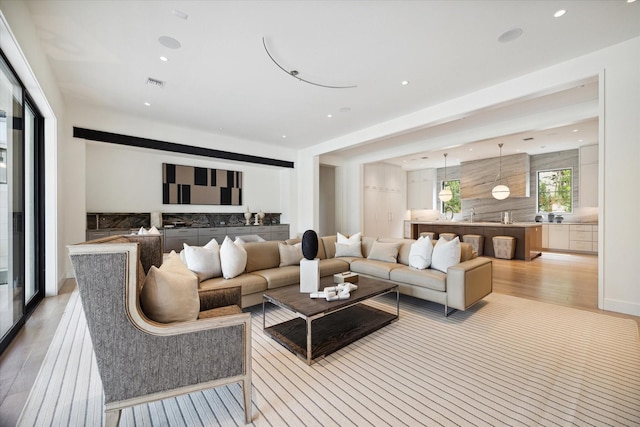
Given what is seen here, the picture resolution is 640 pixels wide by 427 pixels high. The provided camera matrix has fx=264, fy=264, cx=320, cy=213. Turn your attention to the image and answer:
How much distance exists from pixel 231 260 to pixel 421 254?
2.42 meters

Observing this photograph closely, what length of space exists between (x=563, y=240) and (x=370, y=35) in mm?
8433

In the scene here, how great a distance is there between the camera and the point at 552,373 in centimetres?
194

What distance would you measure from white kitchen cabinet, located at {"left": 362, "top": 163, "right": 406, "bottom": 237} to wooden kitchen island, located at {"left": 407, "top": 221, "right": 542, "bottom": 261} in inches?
47.8

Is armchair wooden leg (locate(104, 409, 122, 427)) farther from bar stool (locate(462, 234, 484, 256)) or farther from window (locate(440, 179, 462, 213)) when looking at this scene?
window (locate(440, 179, 462, 213))

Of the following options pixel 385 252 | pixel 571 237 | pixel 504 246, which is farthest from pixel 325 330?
pixel 571 237

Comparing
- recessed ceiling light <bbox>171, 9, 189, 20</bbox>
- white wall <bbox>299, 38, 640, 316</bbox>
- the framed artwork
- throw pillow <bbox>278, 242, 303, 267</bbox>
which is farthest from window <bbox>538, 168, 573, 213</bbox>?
recessed ceiling light <bbox>171, 9, 189, 20</bbox>

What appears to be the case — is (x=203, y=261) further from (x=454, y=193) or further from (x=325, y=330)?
(x=454, y=193)

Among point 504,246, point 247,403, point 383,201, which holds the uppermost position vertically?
point 383,201

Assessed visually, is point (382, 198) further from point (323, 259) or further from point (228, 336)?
point (228, 336)

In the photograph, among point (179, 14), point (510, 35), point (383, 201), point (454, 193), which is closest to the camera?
point (179, 14)

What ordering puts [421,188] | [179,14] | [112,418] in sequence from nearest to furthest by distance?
1. [112,418]
2. [179,14]
3. [421,188]

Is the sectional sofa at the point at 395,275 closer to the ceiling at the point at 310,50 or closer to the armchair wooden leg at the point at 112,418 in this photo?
the armchair wooden leg at the point at 112,418

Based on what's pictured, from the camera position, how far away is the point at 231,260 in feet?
10.2

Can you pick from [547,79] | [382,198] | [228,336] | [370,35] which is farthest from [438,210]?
[228,336]
